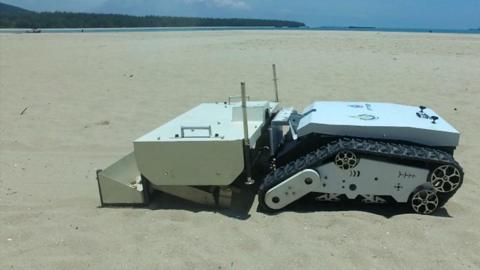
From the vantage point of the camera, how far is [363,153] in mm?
3887

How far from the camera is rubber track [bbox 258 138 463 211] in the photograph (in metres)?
3.82

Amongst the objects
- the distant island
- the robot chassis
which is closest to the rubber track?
the robot chassis

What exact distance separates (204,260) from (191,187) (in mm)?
981

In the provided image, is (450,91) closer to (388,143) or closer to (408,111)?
(408,111)

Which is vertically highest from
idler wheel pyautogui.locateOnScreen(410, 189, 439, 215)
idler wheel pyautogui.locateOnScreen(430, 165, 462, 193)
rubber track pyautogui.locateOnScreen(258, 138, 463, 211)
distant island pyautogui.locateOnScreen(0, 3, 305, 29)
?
rubber track pyautogui.locateOnScreen(258, 138, 463, 211)

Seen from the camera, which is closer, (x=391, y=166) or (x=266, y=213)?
(x=391, y=166)

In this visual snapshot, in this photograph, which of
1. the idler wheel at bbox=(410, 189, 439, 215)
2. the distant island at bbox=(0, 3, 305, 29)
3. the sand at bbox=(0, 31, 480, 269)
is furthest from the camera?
the distant island at bbox=(0, 3, 305, 29)

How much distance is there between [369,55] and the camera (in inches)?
799

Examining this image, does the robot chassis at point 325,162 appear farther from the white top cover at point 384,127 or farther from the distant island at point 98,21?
the distant island at point 98,21

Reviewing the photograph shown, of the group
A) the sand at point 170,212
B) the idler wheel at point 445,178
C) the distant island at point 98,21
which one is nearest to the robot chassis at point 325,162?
the idler wheel at point 445,178

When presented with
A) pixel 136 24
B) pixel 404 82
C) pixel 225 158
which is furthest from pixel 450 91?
pixel 136 24

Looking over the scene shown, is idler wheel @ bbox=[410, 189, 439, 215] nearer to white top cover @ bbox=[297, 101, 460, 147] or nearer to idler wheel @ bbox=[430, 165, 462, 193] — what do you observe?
idler wheel @ bbox=[430, 165, 462, 193]

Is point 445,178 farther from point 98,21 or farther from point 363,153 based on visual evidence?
point 98,21

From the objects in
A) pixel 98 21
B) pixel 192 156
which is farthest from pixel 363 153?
pixel 98 21
